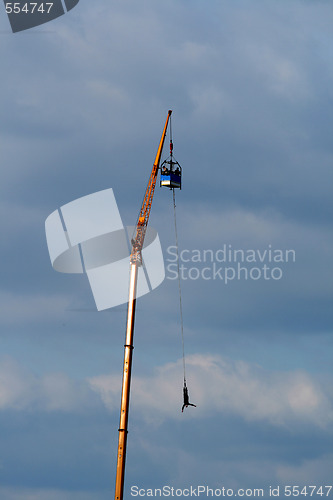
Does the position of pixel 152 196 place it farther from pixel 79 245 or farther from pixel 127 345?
pixel 127 345

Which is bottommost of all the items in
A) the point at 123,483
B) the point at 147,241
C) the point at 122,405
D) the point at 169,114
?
the point at 123,483

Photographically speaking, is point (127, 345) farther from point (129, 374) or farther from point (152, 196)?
point (152, 196)

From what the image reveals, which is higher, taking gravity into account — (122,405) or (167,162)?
(167,162)

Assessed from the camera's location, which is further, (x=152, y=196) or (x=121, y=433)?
(x=152, y=196)

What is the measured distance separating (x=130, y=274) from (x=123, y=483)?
98.1 feet

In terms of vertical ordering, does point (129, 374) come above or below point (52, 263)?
below

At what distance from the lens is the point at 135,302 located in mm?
131250

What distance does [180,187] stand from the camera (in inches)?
5153

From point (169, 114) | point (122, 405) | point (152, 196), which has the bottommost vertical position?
point (122, 405)

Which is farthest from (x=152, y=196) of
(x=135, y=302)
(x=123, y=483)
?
(x=123, y=483)

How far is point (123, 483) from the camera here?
127688 mm

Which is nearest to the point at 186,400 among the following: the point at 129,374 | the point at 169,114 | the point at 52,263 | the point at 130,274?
the point at 129,374

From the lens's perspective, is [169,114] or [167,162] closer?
[167,162]

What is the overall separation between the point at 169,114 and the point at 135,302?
3280 cm
